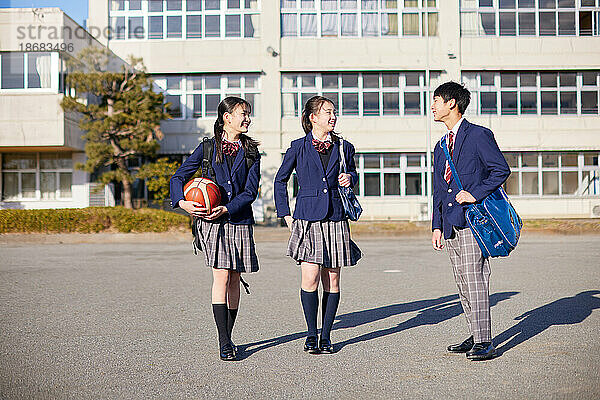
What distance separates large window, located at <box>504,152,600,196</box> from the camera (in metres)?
33.8

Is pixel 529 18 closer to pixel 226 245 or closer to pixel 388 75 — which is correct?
pixel 388 75

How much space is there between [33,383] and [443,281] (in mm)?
6939

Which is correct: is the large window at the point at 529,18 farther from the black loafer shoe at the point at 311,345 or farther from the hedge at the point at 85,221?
the black loafer shoe at the point at 311,345

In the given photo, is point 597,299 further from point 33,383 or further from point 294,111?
point 294,111

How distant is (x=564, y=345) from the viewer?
5566 mm

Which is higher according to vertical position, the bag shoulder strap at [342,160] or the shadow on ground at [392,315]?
the bag shoulder strap at [342,160]

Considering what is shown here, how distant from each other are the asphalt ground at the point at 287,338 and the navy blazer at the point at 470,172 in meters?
1.04

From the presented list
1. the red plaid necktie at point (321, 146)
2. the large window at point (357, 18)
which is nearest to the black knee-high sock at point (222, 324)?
the red plaid necktie at point (321, 146)

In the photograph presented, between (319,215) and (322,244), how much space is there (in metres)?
0.22

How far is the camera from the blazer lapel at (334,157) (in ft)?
18.4

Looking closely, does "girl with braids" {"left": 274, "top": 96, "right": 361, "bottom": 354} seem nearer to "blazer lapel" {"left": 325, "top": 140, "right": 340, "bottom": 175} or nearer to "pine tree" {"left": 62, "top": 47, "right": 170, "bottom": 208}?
"blazer lapel" {"left": 325, "top": 140, "right": 340, "bottom": 175}

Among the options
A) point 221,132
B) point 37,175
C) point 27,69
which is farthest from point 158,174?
point 221,132

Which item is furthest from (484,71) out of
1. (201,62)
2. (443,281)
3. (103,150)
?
(443,281)

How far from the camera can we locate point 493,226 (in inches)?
202
